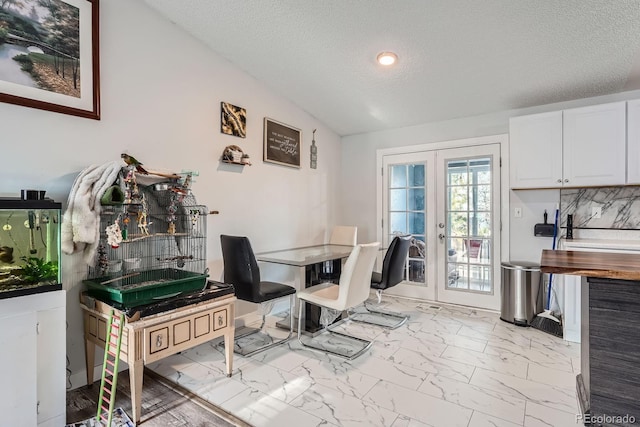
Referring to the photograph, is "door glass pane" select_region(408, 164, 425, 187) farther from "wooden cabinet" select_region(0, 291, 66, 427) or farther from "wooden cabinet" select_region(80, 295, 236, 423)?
"wooden cabinet" select_region(0, 291, 66, 427)

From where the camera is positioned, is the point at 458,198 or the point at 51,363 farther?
the point at 458,198

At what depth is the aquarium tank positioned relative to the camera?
164 centimetres

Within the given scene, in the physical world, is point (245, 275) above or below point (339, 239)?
below

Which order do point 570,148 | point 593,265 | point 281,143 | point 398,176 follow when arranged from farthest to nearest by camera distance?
point 398,176 → point 281,143 → point 570,148 → point 593,265

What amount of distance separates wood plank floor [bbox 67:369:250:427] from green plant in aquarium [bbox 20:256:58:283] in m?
0.86

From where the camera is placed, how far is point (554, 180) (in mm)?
3256

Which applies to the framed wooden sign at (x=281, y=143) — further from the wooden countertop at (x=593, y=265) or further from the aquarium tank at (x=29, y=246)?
the wooden countertop at (x=593, y=265)

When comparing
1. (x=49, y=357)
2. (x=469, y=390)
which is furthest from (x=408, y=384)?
(x=49, y=357)

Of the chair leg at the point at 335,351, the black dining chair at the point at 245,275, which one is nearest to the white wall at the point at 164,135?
the black dining chair at the point at 245,275

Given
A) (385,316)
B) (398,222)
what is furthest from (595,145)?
(385,316)

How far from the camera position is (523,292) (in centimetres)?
337

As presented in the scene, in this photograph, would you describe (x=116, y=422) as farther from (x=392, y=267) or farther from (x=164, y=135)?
(x=392, y=267)

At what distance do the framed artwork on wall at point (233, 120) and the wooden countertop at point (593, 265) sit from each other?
275 centimetres

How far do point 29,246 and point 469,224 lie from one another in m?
4.02
